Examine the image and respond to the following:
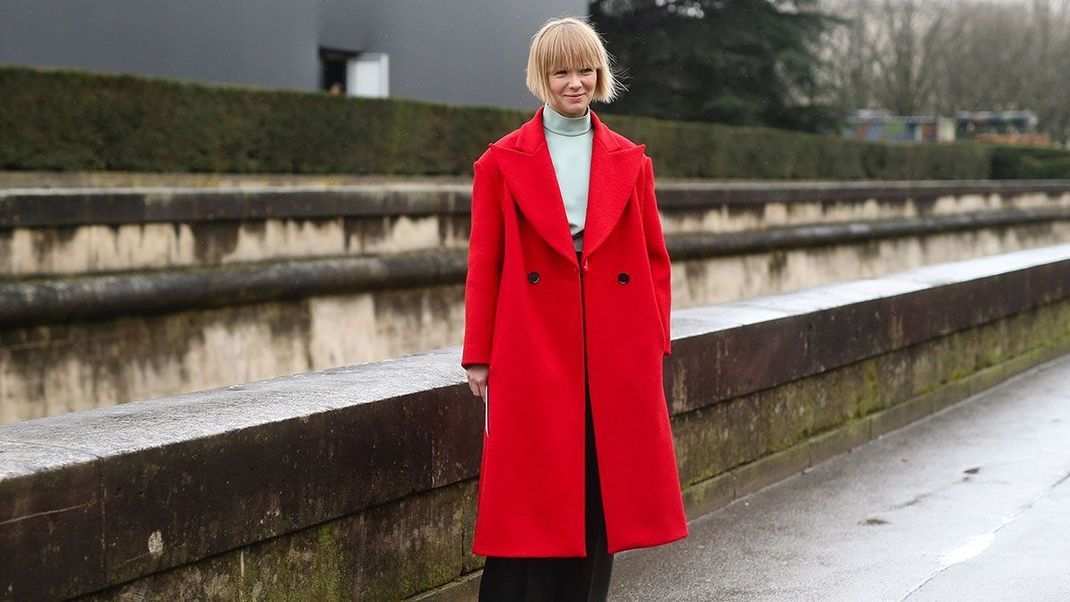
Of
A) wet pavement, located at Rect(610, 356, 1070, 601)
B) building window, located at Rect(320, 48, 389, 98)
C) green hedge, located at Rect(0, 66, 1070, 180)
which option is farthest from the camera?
A: building window, located at Rect(320, 48, 389, 98)

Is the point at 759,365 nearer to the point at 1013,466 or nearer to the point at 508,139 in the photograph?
the point at 1013,466

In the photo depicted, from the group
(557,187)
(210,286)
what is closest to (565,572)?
(557,187)

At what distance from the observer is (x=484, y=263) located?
3.61m

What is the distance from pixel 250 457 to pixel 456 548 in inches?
42.6

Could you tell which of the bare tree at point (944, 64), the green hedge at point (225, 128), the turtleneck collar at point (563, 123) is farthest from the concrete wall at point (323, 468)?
the bare tree at point (944, 64)

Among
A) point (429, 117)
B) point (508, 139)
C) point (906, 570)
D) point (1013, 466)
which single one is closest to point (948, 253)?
point (429, 117)

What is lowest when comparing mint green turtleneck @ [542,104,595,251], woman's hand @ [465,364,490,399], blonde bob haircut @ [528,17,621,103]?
woman's hand @ [465,364,490,399]

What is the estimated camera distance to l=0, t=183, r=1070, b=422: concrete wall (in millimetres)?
9047

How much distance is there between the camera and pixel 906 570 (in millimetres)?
5238

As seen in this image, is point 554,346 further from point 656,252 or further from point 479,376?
point 656,252

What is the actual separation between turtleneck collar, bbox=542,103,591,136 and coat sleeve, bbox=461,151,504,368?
0.17m

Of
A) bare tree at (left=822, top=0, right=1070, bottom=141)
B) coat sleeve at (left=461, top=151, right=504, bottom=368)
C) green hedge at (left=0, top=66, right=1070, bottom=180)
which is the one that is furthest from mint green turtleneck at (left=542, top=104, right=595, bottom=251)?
bare tree at (left=822, top=0, right=1070, bottom=141)

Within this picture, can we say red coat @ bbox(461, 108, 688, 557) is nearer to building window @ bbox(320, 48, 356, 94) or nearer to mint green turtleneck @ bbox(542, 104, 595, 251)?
mint green turtleneck @ bbox(542, 104, 595, 251)

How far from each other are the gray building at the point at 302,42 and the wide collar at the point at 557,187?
15.3m
